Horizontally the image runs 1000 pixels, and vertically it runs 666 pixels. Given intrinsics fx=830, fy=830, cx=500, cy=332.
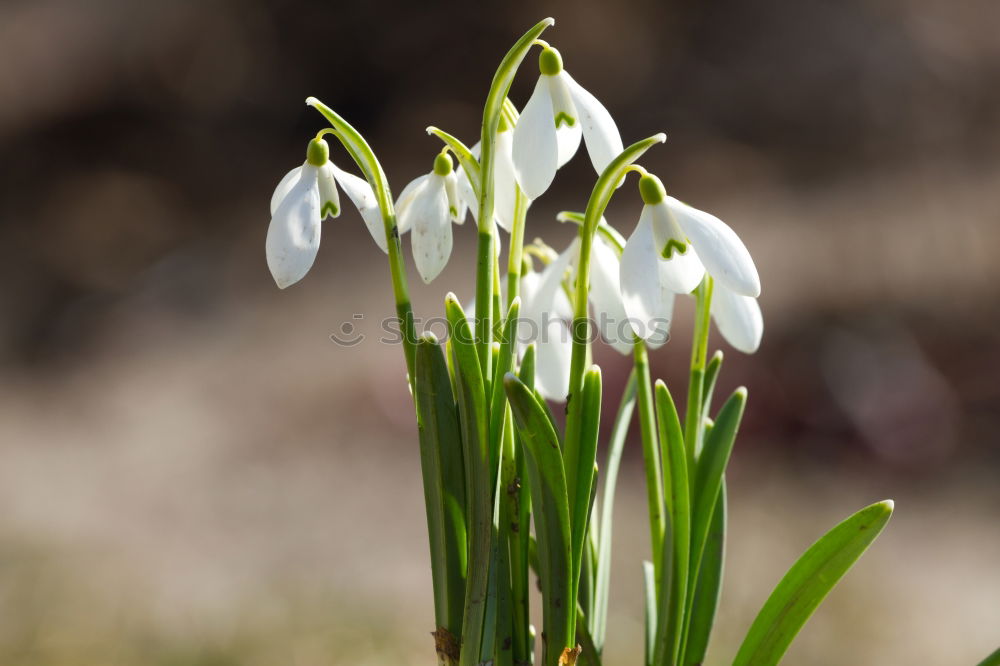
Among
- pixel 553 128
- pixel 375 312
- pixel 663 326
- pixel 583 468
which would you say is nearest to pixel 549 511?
pixel 583 468

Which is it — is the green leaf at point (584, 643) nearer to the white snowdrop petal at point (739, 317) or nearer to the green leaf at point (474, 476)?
the green leaf at point (474, 476)

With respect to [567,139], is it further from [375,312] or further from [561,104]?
[375,312]

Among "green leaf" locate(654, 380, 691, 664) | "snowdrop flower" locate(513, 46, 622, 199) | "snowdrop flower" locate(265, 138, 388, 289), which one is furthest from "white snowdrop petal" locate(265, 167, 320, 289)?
"green leaf" locate(654, 380, 691, 664)

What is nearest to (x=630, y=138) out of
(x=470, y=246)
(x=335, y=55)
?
(x=470, y=246)

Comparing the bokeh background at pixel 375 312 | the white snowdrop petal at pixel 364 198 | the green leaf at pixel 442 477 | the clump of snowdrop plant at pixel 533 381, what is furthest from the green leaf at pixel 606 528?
the bokeh background at pixel 375 312

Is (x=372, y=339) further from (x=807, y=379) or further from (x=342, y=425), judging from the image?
(x=807, y=379)
